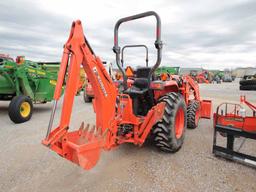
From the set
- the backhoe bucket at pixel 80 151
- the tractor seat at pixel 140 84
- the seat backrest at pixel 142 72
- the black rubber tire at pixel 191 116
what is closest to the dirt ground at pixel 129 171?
the backhoe bucket at pixel 80 151

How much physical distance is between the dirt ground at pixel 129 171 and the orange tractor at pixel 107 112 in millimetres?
329

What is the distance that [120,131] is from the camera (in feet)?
9.59

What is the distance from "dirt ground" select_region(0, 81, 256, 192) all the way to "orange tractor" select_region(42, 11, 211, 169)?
0.33 meters

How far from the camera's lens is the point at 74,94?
2.10 m

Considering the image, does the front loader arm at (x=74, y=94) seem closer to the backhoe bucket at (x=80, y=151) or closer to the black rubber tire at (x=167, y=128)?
the backhoe bucket at (x=80, y=151)

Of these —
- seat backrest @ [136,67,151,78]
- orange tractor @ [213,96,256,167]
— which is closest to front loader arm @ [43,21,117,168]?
seat backrest @ [136,67,151,78]

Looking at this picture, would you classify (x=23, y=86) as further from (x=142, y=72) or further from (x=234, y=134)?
(x=234, y=134)

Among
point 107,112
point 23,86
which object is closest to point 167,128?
point 107,112

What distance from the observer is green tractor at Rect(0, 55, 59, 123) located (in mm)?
5230

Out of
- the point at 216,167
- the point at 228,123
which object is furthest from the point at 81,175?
the point at 228,123

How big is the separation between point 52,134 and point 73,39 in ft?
3.45

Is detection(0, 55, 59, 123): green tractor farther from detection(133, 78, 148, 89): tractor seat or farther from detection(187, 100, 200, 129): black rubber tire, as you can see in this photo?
detection(187, 100, 200, 129): black rubber tire

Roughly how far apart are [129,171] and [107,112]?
894 mm

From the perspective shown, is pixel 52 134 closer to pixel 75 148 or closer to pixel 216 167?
pixel 75 148
